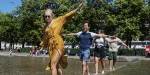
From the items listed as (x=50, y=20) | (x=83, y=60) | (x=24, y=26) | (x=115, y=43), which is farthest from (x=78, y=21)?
(x=50, y=20)

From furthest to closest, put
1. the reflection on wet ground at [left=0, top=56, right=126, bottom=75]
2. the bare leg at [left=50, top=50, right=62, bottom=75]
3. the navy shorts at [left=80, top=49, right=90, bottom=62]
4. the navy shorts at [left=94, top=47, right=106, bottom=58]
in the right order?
1. the navy shorts at [left=94, top=47, right=106, bottom=58]
2. the reflection on wet ground at [left=0, top=56, right=126, bottom=75]
3. the navy shorts at [left=80, top=49, right=90, bottom=62]
4. the bare leg at [left=50, top=50, right=62, bottom=75]

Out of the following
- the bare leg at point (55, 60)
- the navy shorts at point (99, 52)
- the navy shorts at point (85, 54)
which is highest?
the bare leg at point (55, 60)

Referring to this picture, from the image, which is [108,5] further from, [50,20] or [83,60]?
[50,20]

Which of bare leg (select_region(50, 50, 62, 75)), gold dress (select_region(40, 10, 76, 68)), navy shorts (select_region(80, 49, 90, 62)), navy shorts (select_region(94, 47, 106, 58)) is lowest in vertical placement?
navy shorts (select_region(94, 47, 106, 58))

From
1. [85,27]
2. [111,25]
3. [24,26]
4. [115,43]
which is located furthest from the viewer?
[24,26]

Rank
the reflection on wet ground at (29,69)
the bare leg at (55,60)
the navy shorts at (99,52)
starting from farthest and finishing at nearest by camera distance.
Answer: the navy shorts at (99,52) → the reflection on wet ground at (29,69) → the bare leg at (55,60)

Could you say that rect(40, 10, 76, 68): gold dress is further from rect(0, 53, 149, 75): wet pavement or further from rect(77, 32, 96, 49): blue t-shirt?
rect(0, 53, 149, 75): wet pavement

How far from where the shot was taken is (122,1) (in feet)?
224

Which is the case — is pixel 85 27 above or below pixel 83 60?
above

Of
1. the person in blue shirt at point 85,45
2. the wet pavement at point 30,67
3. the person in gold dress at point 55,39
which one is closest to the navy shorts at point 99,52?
the wet pavement at point 30,67

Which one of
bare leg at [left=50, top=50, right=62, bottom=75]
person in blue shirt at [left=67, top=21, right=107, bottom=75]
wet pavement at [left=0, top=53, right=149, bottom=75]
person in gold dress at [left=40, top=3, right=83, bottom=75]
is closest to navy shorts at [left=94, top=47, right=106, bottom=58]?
wet pavement at [left=0, top=53, right=149, bottom=75]

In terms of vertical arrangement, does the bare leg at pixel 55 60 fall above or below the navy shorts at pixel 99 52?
above

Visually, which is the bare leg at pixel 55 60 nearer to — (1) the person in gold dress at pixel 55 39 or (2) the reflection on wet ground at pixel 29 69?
(1) the person in gold dress at pixel 55 39

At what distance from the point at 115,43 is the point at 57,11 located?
53.3 m
